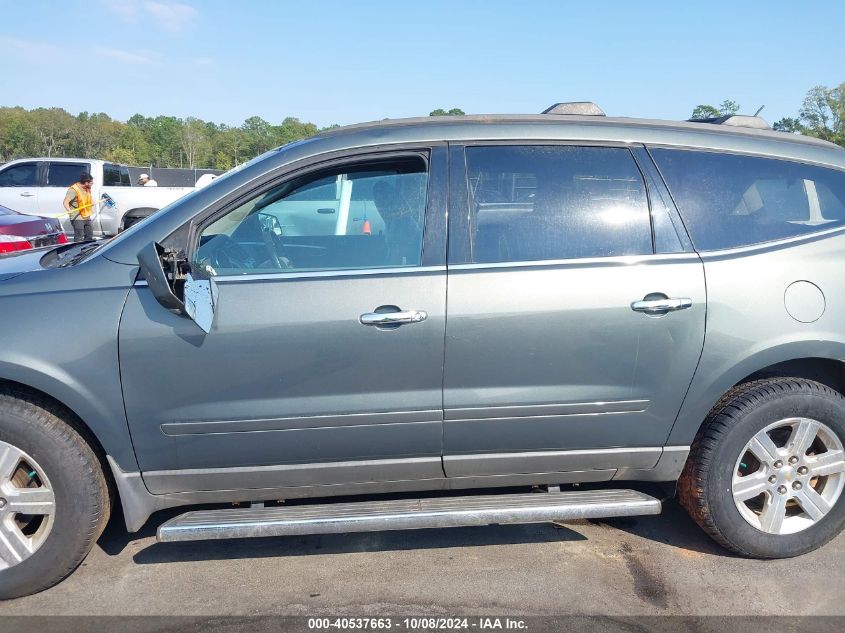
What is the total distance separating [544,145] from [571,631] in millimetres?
1972

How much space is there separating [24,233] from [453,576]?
6.77 metres

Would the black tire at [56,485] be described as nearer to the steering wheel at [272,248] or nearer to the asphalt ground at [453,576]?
the asphalt ground at [453,576]

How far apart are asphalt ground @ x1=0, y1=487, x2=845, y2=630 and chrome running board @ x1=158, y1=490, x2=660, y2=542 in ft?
0.96

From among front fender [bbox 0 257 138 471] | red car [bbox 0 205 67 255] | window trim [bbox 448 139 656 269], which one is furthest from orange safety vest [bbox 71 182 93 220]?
window trim [bbox 448 139 656 269]

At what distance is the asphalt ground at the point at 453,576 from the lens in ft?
8.73

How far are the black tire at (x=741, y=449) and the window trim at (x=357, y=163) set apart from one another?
142cm

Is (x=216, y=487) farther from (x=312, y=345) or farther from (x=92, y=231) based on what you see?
(x=92, y=231)

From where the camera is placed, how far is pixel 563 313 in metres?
2.71

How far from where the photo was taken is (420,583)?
9.21ft

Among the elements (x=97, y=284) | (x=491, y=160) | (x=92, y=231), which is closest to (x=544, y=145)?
(x=491, y=160)

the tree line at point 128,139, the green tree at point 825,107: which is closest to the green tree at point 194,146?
the tree line at point 128,139

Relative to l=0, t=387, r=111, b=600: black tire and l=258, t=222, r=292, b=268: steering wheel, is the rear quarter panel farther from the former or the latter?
l=0, t=387, r=111, b=600: black tire

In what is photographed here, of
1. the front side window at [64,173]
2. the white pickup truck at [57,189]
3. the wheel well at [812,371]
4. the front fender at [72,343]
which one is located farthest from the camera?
the front side window at [64,173]

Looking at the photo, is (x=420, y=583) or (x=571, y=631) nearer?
(x=571, y=631)
